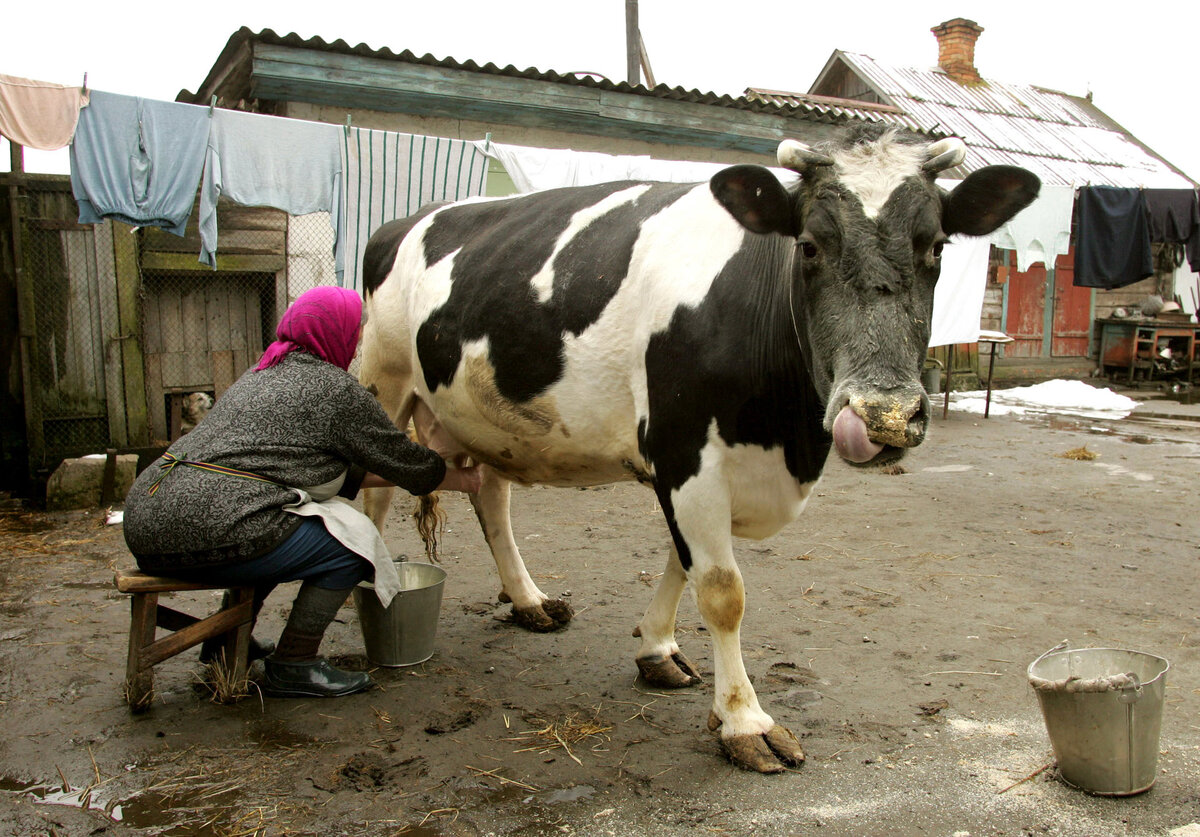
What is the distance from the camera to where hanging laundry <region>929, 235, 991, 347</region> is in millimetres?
9922

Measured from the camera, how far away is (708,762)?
9.00ft

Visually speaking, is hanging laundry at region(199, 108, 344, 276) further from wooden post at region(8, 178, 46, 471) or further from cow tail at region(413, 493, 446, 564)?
cow tail at region(413, 493, 446, 564)

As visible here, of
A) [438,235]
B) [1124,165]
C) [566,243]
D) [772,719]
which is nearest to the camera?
[772,719]

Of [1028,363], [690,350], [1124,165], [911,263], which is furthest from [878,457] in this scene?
[1124,165]

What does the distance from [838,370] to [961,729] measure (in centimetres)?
142

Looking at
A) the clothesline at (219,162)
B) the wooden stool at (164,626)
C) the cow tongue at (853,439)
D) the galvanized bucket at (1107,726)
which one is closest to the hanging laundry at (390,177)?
the clothesline at (219,162)

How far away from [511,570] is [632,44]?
12.6 m

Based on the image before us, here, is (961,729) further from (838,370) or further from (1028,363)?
(1028,363)

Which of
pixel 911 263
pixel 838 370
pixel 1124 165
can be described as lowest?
pixel 838 370

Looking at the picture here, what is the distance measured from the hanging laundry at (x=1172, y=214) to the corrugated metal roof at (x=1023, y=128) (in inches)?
136

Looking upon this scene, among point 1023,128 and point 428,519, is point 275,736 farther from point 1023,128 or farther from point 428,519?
point 1023,128

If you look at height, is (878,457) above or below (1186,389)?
above

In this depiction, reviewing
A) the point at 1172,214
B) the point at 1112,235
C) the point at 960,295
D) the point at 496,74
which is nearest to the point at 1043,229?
the point at 960,295

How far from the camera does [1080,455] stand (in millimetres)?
8078
